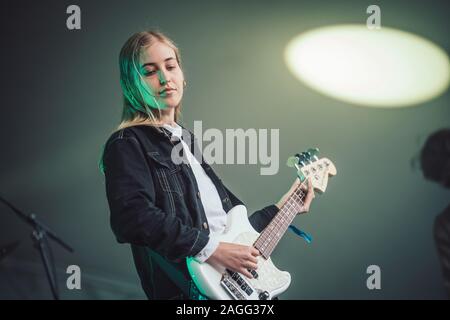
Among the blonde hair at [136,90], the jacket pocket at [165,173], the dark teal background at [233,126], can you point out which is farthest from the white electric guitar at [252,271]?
the dark teal background at [233,126]

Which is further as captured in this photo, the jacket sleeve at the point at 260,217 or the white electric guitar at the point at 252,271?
the jacket sleeve at the point at 260,217

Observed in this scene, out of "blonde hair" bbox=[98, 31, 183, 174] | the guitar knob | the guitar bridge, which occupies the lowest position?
the guitar knob

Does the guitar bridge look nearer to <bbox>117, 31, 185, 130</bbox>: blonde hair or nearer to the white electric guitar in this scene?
the white electric guitar

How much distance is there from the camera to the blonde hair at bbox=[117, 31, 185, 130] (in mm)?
1699

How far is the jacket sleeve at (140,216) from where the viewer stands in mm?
1421

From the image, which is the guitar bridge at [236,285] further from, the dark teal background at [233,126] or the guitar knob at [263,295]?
the dark teal background at [233,126]

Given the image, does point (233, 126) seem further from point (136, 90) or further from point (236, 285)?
point (236, 285)

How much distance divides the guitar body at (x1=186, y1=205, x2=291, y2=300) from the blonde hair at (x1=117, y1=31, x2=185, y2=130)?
432 millimetres

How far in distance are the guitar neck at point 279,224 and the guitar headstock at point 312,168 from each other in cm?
6

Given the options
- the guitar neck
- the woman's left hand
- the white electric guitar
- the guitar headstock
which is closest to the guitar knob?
the white electric guitar

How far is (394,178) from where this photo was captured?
266 centimetres

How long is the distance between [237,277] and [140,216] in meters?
0.37
